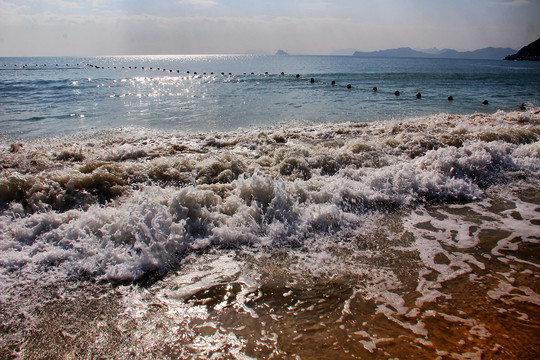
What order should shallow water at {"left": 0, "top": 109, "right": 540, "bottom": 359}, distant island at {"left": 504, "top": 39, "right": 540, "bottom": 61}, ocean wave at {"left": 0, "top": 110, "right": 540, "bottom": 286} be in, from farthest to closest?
1. distant island at {"left": 504, "top": 39, "right": 540, "bottom": 61}
2. ocean wave at {"left": 0, "top": 110, "right": 540, "bottom": 286}
3. shallow water at {"left": 0, "top": 109, "right": 540, "bottom": 359}

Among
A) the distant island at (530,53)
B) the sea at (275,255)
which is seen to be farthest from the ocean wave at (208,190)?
the distant island at (530,53)

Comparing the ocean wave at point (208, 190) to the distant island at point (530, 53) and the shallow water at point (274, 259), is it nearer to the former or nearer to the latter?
the shallow water at point (274, 259)

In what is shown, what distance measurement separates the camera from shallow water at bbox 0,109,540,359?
111 inches

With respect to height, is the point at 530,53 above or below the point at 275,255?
above

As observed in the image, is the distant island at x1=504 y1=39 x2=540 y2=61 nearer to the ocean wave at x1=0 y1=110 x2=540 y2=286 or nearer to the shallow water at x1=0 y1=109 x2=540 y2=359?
the ocean wave at x1=0 y1=110 x2=540 y2=286

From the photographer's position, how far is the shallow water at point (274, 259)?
2820 millimetres

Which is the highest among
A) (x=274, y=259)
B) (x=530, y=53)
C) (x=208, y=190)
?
(x=530, y=53)

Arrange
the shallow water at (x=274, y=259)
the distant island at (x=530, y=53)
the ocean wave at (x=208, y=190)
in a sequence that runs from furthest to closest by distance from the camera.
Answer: the distant island at (x=530, y=53)
the ocean wave at (x=208, y=190)
the shallow water at (x=274, y=259)

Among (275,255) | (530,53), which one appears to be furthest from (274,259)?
(530,53)

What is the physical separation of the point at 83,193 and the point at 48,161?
110 inches

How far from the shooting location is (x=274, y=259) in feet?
13.4

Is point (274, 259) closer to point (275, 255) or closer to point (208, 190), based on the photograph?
point (275, 255)

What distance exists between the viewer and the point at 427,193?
6.27 metres

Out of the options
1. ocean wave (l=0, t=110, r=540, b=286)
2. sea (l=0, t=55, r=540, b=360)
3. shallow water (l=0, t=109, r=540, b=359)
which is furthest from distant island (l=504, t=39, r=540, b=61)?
shallow water (l=0, t=109, r=540, b=359)
